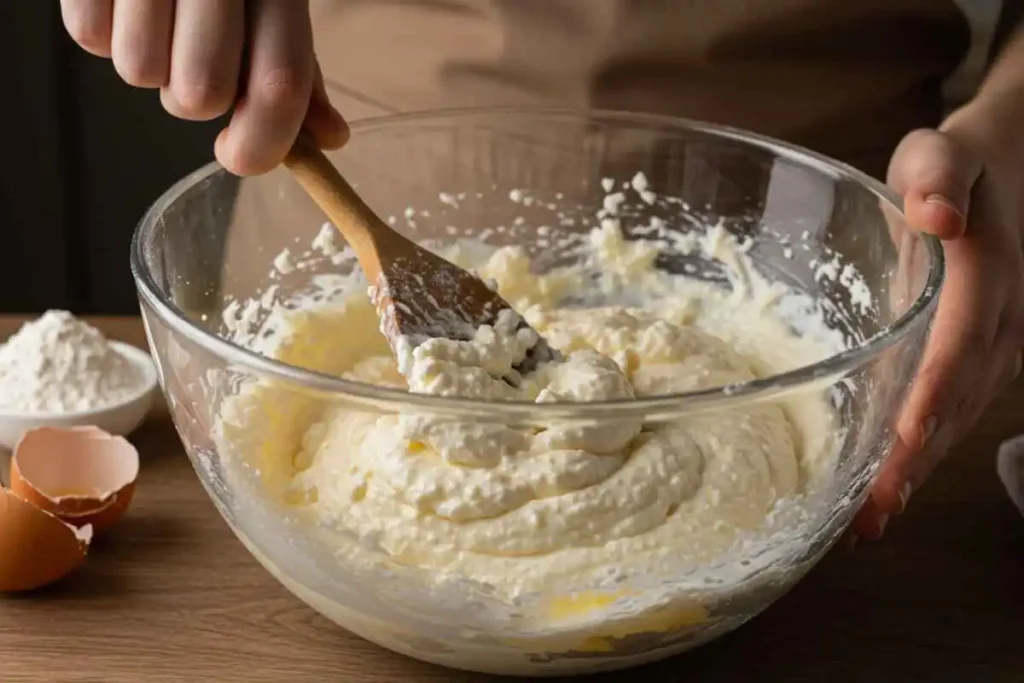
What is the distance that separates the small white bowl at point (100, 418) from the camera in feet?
3.38

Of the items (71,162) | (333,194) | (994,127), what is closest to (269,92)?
(333,194)

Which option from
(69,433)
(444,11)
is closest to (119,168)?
(444,11)

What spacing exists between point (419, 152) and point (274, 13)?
33 cm

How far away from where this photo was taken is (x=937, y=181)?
91cm

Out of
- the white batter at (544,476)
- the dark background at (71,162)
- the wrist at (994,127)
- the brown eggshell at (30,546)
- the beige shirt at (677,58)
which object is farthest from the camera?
the dark background at (71,162)

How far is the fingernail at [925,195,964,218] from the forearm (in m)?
0.16

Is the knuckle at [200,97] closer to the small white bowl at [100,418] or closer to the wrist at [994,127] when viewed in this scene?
the small white bowl at [100,418]

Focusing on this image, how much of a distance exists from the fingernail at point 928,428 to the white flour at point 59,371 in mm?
690

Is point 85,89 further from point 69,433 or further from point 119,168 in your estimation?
point 69,433

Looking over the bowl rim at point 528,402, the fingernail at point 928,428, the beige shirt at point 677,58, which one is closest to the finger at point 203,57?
the bowl rim at point 528,402

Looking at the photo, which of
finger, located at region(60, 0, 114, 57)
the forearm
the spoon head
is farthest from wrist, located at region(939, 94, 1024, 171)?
finger, located at region(60, 0, 114, 57)

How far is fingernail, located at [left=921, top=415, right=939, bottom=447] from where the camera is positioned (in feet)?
3.02

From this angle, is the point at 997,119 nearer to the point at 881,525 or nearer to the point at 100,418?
the point at 881,525

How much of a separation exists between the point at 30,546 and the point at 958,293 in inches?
29.3
